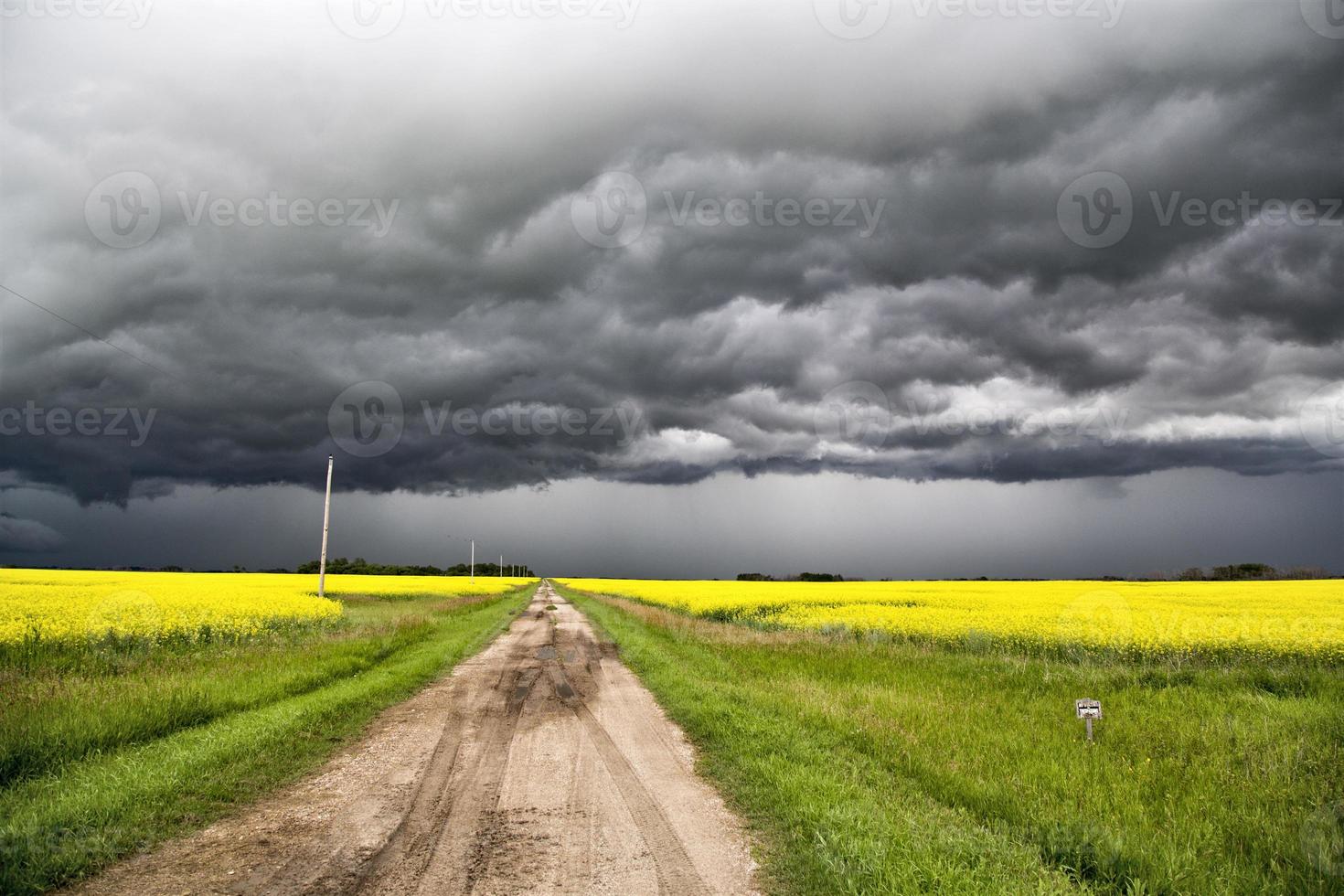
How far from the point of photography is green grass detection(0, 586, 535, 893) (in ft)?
19.0

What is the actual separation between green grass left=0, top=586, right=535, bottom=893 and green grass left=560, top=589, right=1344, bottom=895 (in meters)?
5.33

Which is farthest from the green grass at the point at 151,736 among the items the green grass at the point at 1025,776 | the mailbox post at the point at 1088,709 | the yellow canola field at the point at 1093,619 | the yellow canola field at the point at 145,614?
the yellow canola field at the point at 1093,619

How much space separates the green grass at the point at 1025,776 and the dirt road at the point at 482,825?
2.30 feet

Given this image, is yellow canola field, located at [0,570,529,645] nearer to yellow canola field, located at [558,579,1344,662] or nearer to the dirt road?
the dirt road

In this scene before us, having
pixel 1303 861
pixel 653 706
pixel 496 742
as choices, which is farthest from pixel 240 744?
pixel 1303 861

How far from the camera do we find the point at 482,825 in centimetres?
625

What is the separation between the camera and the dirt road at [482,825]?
5113mm

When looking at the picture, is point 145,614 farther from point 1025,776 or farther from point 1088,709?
point 1088,709

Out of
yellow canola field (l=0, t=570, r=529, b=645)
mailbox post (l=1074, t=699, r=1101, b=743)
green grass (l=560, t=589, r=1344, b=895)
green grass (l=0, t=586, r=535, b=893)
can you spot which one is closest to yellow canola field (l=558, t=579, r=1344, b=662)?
green grass (l=560, t=589, r=1344, b=895)

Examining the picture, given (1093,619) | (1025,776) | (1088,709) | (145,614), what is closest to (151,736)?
(1025,776)

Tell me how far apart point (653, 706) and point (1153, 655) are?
46.2 feet

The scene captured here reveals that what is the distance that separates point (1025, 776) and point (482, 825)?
19.5ft

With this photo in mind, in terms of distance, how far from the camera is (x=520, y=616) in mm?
34594

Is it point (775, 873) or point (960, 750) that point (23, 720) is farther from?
point (960, 750)
